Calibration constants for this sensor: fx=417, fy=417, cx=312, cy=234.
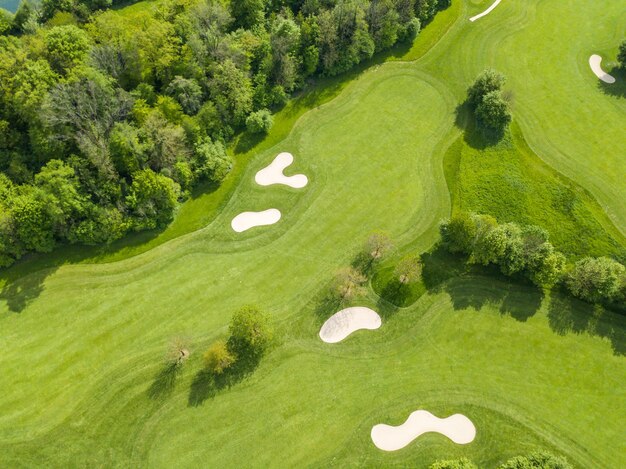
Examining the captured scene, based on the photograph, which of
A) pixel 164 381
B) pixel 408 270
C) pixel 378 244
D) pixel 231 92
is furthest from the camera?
pixel 231 92

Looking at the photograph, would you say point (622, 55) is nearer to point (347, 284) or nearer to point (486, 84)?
point (486, 84)

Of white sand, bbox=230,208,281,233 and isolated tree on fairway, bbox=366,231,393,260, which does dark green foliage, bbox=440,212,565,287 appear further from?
white sand, bbox=230,208,281,233

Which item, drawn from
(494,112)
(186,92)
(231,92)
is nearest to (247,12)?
(231,92)

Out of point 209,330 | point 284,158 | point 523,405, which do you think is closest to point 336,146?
point 284,158

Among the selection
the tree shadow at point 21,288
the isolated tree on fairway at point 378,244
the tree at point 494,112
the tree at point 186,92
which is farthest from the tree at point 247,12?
the tree shadow at point 21,288

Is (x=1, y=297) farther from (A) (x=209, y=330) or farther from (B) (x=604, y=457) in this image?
(B) (x=604, y=457)

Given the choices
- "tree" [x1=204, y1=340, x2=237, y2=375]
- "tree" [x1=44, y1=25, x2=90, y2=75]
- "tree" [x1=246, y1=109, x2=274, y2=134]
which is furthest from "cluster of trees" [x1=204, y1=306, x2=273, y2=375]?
"tree" [x1=44, y1=25, x2=90, y2=75]
